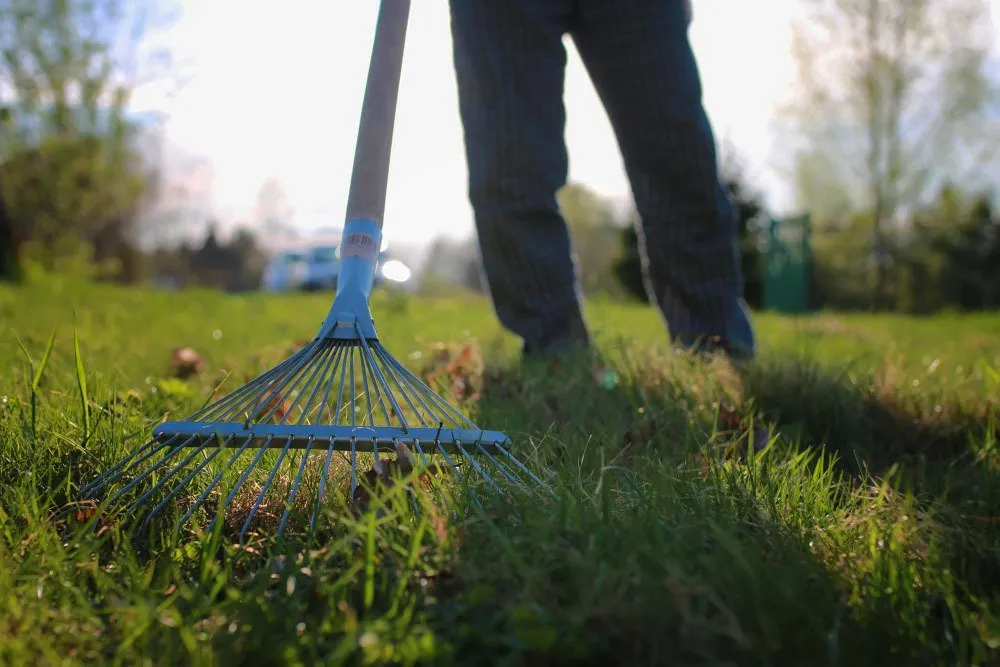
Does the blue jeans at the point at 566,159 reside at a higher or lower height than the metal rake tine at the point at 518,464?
higher

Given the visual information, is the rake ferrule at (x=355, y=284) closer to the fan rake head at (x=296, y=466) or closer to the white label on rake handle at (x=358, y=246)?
the white label on rake handle at (x=358, y=246)

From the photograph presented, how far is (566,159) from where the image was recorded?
245 centimetres

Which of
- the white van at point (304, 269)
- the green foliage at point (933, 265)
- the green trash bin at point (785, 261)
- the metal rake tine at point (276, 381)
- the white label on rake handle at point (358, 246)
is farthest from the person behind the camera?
the white van at point (304, 269)

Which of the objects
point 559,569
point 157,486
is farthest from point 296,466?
point 559,569

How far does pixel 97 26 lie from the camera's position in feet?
47.2

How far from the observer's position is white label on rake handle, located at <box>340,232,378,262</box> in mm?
1668

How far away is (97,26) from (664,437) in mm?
15674

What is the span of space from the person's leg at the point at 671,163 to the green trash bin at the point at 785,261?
10433mm

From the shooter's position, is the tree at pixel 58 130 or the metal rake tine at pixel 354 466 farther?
the tree at pixel 58 130

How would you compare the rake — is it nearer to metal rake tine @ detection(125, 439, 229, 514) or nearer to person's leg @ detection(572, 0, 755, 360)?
metal rake tine @ detection(125, 439, 229, 514)

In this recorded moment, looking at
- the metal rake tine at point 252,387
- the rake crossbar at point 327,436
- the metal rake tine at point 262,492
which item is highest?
the metal rake tine at point 252,387

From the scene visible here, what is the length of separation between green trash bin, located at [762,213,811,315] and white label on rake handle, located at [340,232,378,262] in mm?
11607

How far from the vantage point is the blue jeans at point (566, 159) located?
2289 millimetres

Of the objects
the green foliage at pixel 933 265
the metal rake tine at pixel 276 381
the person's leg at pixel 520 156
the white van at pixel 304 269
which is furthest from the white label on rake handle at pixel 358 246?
the white van at pixel 304 269
